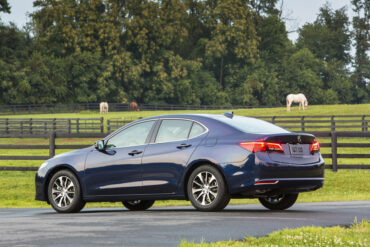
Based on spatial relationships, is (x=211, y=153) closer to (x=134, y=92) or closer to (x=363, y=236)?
(x=363, y=236)

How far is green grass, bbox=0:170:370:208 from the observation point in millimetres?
15961

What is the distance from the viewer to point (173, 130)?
11352 millimetres

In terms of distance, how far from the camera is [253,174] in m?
10.4

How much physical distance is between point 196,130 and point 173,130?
41 centimetres

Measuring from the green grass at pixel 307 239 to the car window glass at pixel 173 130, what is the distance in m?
3.60

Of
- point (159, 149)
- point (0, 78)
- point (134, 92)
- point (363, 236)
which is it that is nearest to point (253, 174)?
point (159, 149)

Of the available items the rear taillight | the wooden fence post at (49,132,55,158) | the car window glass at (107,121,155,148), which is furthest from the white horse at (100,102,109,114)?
the rear taillight

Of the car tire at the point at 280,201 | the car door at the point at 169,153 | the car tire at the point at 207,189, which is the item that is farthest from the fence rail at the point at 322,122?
the car tire at the point at 207,189

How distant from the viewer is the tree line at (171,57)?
83188 mm

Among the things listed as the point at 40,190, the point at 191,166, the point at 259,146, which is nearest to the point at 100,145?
the point at 40,190

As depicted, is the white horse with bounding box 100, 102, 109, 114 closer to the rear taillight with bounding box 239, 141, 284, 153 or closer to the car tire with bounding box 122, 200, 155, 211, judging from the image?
the car tire with bounding box 122, 200, 155, 211

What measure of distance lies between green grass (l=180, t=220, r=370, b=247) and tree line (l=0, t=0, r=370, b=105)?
236 feet

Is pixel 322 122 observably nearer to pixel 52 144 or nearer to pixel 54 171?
pixel 52 144

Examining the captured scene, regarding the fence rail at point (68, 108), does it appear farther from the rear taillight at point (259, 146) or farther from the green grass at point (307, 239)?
the green grass at point (307, 239)
